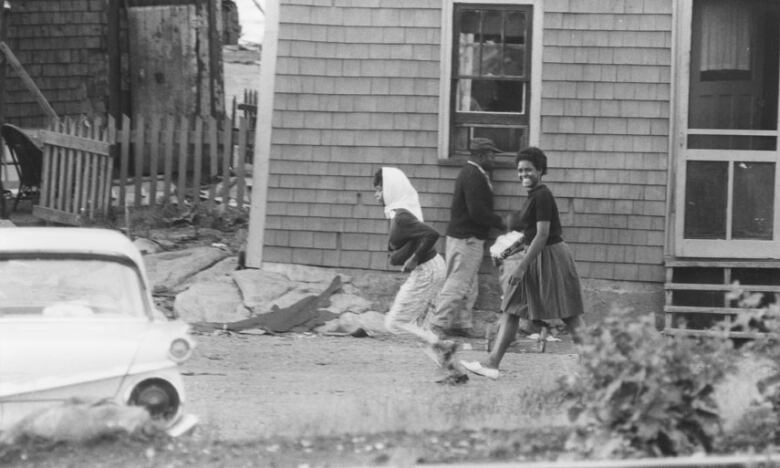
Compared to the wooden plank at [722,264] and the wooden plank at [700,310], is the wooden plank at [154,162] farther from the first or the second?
the wooden plank at [700,310]

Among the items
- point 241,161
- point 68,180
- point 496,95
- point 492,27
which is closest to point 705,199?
point 496,95

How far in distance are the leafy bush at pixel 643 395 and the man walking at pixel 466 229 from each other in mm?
4862

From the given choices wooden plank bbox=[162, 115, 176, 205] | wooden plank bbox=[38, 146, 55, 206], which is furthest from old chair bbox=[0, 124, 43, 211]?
wooden plank bbox=[162, 115, 176, 205]

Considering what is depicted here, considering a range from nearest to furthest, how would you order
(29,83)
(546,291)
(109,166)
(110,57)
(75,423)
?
1. (75,423)
2. (546,291)
3. (109,166)
4. (29,83)
5. (110,57)

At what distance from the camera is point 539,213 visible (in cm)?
923

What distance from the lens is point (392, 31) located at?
1214 centimetres

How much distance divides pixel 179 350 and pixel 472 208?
199 inches

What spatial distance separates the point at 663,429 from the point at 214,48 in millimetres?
12628

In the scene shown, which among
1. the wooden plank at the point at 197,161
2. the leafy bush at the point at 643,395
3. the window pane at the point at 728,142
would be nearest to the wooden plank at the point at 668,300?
the window pane at the point at 728,142

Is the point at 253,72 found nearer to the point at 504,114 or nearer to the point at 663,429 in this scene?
the point at 504,114

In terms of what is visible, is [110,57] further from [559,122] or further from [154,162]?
[559,122]

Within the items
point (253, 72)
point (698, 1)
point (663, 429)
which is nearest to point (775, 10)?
point (698, 1)

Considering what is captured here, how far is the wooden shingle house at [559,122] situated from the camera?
12.0 meters

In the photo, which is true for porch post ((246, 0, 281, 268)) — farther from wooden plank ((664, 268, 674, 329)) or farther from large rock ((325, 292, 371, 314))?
wooden plank ((664, 268, 674, 329))
